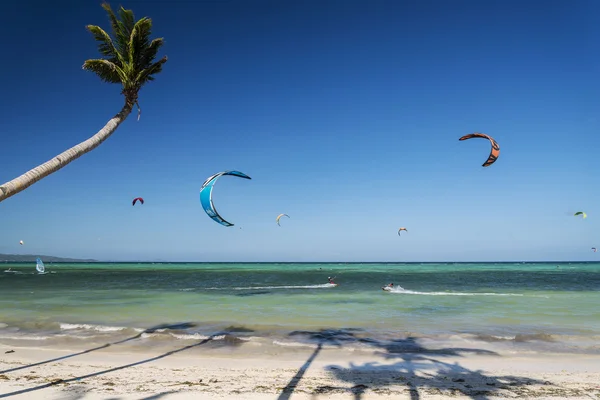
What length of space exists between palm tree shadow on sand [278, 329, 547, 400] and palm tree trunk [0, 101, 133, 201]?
6.37 meters

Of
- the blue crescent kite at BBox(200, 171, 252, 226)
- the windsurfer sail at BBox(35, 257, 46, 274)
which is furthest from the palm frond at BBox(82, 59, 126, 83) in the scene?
the windsurfer sail at BBox(35, 257, 46, 274)

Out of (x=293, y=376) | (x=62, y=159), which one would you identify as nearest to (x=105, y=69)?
(x=62, y=159)

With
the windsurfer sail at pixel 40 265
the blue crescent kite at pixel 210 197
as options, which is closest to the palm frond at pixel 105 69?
the blue crescent kite at pixel 210 197

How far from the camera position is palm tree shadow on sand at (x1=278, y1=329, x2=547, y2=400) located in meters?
8.42

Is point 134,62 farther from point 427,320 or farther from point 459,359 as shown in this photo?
point 427,320

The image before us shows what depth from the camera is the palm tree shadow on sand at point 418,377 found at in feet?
27.6

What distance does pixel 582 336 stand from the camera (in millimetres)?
15203

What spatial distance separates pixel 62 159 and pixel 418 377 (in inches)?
379

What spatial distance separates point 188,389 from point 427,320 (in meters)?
14.3

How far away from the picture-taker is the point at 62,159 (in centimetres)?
785

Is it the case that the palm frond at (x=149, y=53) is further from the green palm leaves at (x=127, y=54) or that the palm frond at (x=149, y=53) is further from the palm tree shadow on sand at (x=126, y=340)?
the palm tree shadow on sand at (x=126, y=340)

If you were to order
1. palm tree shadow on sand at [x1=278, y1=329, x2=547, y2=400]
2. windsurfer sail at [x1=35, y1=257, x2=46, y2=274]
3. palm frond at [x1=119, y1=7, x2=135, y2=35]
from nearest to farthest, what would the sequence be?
palm tree shadow on sand at [x1=278, y1=329, x2=547, y2=400], palm frond at [x1=119, y1=7, x2=135, y2=35], windsurfer sail at [x1=35, y1=257, x2=46, y2=274]

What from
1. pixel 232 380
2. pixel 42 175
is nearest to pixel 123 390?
pixel 232 380

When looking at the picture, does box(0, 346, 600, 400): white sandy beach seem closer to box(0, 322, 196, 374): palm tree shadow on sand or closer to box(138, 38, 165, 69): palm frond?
box(0, 322, 196, 374): palm tree shadow on sand
